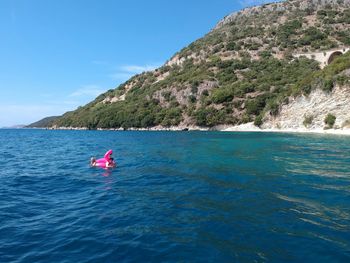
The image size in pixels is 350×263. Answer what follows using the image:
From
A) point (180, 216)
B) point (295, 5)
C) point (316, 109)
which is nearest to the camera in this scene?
point (180, 216)

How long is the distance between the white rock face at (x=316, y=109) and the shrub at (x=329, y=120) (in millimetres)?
637

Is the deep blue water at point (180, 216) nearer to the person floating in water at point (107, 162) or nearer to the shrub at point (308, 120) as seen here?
the person floating in water at point (107, 162)

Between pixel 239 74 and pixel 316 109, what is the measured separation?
219ft

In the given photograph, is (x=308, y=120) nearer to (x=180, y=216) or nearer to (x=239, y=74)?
(x=180, y=216)

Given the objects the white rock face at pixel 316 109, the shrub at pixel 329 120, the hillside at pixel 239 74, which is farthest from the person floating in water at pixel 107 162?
the hillside at pixel 239 74

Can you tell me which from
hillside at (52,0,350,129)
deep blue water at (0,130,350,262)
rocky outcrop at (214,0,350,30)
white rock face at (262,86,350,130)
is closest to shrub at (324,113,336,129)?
white rock face at (262,86,350,130)

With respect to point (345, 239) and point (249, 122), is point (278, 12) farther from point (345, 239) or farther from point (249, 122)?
point (345, 239)

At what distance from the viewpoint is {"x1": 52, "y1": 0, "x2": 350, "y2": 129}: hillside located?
10662cm

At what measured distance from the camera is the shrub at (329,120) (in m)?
62.8

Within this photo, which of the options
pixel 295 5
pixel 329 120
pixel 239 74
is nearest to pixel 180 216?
pixel 329 120

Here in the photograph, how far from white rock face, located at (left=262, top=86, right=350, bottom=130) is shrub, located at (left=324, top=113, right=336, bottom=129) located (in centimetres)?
64

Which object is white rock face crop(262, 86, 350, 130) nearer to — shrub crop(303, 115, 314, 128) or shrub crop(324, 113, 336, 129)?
shrub crop(303, 115, 314, 128)

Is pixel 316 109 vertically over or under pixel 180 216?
over

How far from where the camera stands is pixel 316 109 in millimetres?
68625
